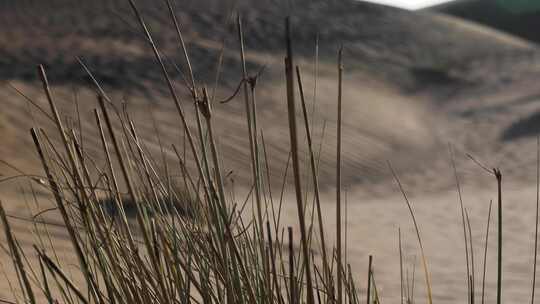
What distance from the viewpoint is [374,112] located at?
56.2ft

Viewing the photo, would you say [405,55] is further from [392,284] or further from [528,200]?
[392,284]

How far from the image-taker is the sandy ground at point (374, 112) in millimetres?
9258

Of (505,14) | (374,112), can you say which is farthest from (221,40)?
(505,14)

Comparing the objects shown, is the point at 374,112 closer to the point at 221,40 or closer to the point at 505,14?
the point at 221,40

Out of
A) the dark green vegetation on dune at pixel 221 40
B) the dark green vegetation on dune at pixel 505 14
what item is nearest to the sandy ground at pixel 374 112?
the dark green vegetation on dune at pixel 221 40

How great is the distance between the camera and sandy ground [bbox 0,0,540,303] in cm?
926

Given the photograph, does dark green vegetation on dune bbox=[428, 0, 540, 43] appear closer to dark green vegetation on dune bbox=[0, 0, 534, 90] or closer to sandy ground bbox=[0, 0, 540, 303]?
sandy ground bbox=[0, 0, 540, 303]

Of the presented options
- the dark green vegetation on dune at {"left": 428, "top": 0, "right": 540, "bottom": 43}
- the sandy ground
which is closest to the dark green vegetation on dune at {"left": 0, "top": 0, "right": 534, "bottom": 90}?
the sandy ground

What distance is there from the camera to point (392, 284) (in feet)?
23.5

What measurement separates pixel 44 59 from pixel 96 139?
3666 mm

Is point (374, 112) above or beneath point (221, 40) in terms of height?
beneath

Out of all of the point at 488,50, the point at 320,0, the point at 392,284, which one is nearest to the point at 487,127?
the point at 488,50

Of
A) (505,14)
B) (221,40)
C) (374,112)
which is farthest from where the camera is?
(505,14)

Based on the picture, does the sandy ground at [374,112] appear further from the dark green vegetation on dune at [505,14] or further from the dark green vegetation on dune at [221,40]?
the dark green vegetation on dune at [505,14]
